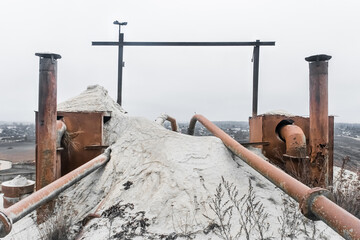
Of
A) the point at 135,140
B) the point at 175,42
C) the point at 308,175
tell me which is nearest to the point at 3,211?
the point at 135,140

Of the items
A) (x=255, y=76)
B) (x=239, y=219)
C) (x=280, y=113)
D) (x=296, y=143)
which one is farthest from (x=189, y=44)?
(x=239, y=219)

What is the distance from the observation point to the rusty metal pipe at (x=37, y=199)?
2686mm

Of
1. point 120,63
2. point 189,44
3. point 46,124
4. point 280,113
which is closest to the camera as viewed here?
point 46,124

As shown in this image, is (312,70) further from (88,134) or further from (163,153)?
(88,134)

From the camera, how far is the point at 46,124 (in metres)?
4.62

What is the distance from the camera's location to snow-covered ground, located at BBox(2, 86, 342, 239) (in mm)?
3102

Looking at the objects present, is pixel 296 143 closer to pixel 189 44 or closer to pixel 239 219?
pixel 239 219

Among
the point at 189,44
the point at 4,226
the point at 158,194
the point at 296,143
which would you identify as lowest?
the point at 4,226

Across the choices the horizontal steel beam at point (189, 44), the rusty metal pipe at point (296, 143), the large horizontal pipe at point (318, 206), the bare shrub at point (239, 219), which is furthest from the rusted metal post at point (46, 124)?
the rusty metal pipe at point (296, 143)

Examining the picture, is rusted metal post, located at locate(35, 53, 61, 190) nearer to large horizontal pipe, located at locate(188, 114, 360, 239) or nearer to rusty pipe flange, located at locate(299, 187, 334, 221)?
large horizontal pipe, located at locate(188, 114, 360, 239)

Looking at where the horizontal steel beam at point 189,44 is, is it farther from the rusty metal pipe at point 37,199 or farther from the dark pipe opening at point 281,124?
the rusty metal pipe at point 37,199

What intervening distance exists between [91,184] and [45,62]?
88.0 inches

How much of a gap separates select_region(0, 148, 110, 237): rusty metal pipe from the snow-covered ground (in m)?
0.28

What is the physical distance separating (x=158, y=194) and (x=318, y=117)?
346cm
